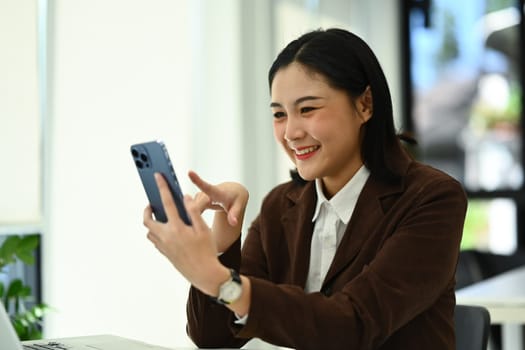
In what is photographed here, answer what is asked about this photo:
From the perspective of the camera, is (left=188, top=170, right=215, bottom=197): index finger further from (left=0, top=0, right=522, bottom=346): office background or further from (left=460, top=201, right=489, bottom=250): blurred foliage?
(left=460, top=201, right=489, bottom=250): blurred foliage

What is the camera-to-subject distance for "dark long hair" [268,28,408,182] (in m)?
1.70

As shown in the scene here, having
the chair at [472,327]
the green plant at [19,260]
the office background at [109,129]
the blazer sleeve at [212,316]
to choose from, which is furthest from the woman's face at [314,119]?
the office background at [109,129]

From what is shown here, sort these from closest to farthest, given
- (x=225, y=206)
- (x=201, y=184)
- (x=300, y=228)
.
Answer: (x=201, y=184)
(x=225, y=206)
(x=300, y=228)

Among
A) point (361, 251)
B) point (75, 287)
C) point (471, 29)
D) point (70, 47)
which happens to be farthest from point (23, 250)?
point (471, 29)

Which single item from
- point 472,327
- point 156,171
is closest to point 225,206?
point 156,171

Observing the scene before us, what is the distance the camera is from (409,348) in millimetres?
1656

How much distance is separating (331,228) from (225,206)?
0.99 feet

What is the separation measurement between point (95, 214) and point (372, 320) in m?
1.78

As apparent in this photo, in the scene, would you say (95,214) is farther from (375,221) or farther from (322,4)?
(322,4)

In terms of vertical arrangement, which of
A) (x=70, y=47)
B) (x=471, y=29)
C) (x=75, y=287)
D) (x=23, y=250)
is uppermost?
(x=471, y=29)

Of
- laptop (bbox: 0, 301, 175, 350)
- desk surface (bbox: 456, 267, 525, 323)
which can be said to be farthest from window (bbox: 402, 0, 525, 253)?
laptop (bbox: 0, 301, 175, 350)

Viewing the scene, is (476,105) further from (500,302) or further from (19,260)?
(19,260)

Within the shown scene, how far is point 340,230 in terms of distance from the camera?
72.6 inches

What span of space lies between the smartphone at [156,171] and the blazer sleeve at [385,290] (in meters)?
0.19
